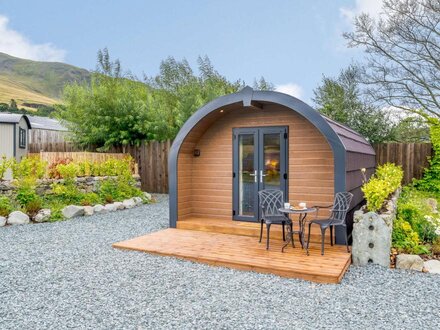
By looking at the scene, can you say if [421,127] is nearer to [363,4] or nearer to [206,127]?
[363,4]

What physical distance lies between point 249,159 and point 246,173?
29 centimetres

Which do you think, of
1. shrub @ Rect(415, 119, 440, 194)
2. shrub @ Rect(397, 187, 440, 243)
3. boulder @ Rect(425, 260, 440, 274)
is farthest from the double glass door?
shrub @ Rect(415, 119, 440, 194)

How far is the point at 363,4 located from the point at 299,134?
40.5ft

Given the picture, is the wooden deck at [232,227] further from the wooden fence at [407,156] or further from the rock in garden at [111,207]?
the wooden fence at [407,156]

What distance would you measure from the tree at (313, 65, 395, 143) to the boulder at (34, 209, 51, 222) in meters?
10.9

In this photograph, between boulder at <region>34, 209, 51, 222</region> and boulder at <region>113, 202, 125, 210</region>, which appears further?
boulder at <region>113, 202, 125, 210</region>

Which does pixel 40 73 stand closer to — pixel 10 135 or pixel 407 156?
pixel 10 135

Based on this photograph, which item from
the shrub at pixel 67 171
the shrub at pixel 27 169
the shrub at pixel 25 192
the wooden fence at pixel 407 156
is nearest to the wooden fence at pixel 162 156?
the wooden fence at pixel 407 156

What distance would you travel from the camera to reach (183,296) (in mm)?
3994

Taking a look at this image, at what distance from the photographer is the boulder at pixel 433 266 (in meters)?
4.88

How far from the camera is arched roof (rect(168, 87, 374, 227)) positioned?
19.2ft

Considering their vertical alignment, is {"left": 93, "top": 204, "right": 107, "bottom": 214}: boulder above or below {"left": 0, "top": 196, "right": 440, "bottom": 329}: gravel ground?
above

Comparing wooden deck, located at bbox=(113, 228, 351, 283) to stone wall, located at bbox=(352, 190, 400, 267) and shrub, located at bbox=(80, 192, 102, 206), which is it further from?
shrub, located at bbox=(80, 192, 102, 206)

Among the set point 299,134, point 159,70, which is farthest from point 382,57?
point 159,70
